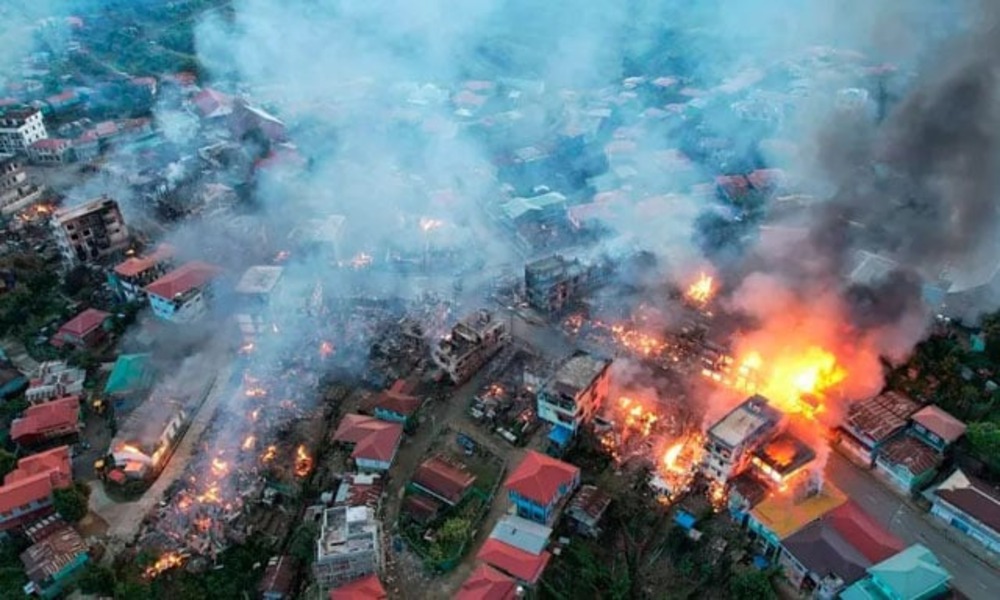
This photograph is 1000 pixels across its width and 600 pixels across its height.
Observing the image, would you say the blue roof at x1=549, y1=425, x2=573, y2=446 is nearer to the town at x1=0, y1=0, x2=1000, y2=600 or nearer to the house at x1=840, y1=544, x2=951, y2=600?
the town at x1=0, y1=0, x2=1000, y2=600

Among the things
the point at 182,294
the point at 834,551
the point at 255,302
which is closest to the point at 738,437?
the point at 834,551

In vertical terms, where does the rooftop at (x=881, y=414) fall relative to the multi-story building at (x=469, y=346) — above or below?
above

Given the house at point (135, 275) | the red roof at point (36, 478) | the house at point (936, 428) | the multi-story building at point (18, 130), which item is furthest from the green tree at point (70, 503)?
the multi-story building at point (18, 130)

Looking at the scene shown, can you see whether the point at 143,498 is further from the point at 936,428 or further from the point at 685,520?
the point at 936,428

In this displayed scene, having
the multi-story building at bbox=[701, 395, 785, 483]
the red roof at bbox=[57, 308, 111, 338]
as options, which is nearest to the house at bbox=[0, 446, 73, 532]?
the red roof at bbox=[57, 308, 111, 338]

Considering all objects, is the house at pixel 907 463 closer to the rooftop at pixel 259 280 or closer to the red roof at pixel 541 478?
the red roof at pixel 541 478

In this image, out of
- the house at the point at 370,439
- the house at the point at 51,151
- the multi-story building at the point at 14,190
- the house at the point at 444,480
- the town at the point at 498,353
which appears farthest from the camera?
the house at the point at 51,151
